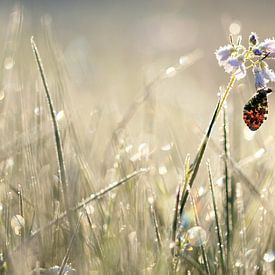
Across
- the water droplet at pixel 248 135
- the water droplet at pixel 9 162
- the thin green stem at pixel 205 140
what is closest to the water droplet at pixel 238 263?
the thin green stem at pixel 205 140

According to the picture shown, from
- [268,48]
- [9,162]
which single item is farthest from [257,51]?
[9,162]

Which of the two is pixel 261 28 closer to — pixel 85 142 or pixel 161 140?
pixel 161 140

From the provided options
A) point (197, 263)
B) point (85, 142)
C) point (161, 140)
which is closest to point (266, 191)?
point (197, 263)

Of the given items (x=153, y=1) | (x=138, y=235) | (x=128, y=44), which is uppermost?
(x=153, y=1)

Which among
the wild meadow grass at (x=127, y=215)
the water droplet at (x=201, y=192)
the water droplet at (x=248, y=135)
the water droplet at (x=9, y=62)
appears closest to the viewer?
the wild meadow grass at (x=127, y=215)

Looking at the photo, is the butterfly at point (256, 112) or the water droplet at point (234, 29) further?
the water droplet at point (234, 29)

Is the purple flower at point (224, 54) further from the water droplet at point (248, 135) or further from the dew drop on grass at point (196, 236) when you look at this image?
the water droplet at point (248, 135)

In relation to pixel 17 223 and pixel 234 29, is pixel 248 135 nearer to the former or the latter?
pixel 234 29
